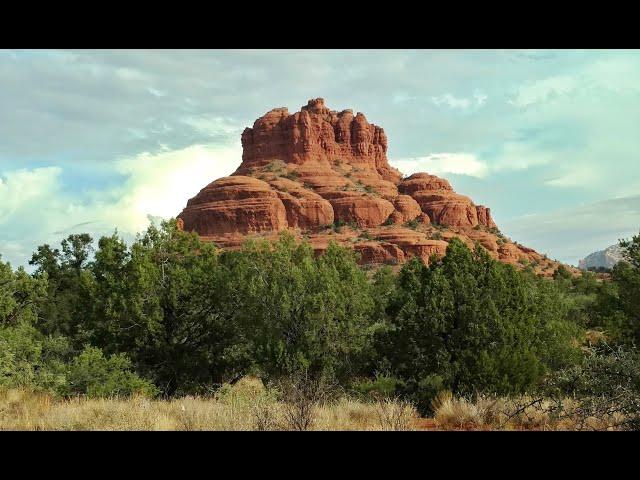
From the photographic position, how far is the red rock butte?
10275 cm

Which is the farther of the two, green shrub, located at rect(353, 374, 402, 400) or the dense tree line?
the dense tree line

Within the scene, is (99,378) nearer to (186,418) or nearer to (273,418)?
(186,418)

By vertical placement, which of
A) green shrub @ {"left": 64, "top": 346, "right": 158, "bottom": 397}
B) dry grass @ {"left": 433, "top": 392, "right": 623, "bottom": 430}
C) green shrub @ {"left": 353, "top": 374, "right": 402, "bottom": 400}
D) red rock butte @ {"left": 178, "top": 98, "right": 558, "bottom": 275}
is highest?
red rock butte @ {"left": 178, "top": 98, "right": 558, "bottom": 275}

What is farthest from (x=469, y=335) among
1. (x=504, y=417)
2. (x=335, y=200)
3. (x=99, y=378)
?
(x=335, y=200)

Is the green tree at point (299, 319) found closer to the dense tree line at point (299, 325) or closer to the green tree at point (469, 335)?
the dense tree line at point (299, 325)

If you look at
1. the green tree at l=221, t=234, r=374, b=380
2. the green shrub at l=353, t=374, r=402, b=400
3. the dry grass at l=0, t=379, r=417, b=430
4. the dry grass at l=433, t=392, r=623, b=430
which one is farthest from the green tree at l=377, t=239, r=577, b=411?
the dry grass at l=0, t=379, r=417, b=430

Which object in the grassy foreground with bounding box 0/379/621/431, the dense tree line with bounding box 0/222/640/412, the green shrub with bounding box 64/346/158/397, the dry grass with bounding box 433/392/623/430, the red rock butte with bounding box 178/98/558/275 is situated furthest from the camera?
the red rock butte with bounding box 178/98/558/275

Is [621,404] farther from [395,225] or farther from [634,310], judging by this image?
[395,225]

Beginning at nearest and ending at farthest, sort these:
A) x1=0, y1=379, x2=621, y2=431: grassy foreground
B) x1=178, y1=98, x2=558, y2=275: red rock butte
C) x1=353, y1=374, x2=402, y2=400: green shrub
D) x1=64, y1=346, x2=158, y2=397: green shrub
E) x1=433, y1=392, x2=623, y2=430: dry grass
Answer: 1. x1=0, y1=379, x2=621, y2=431: grassy foreground
2. x1=433, y1=392, x2=623, y2=430: dry grass
3. x1=64, y1=346, x2=158, y2=397: green shrub
4. x1=353, y1=374, x2=402, y2=400: green shrub
5. x1=178, y1=98, x2=558, y2=275: red rock butte

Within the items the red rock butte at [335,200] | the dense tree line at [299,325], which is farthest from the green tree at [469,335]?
the red rock butte at [335,200]

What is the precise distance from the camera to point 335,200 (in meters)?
113

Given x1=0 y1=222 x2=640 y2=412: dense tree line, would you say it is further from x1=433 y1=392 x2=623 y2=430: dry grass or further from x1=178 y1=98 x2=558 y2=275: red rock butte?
x1=178 y1=98 x2=558 y2=275: red rock butte
